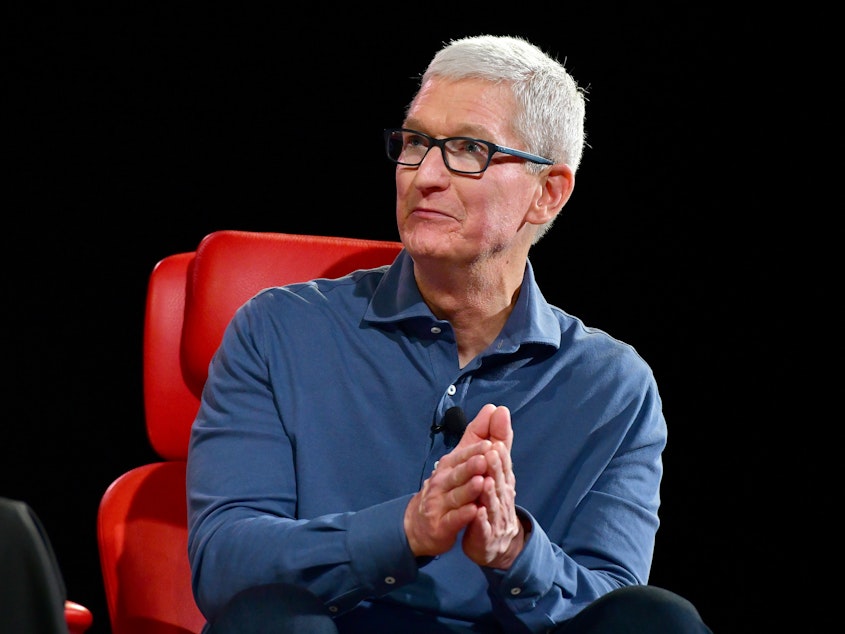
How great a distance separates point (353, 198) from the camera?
9.00ft

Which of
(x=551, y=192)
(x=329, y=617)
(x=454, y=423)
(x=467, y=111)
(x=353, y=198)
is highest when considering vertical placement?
(x=467, y=111)

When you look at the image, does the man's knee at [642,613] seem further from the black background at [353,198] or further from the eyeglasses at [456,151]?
the black background at [353,198]

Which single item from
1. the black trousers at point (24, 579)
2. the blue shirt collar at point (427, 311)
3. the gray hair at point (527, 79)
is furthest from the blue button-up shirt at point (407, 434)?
the black trousers at point (24, 579)

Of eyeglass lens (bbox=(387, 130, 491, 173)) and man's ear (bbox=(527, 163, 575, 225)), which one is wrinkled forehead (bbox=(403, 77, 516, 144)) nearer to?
eyeglass lens (bbox=(387, 130, 491, 173))

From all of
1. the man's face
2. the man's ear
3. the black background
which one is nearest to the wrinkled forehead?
the man's face

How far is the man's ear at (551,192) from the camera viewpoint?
1.85m

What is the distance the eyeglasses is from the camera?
5.64ft

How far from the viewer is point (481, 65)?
175cm

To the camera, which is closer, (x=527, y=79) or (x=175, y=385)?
(x=527, y=79)

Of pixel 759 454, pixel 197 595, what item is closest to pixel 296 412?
pixel 197 595

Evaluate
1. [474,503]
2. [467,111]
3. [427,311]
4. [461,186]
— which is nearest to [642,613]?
[474,503]

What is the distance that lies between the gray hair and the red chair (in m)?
0.35

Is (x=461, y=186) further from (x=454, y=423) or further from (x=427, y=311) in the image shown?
(x=454, y=423)

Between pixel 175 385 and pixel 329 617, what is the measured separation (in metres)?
A: 0.70
